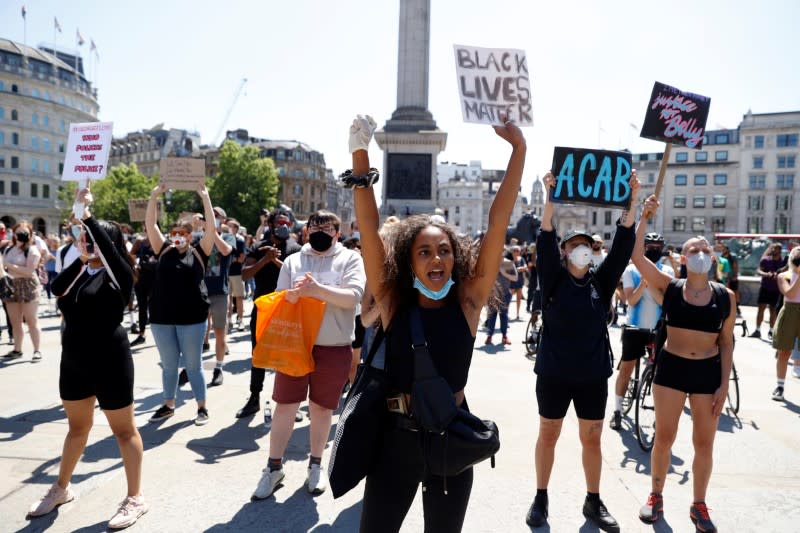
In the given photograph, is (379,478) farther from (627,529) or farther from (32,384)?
(32,384)

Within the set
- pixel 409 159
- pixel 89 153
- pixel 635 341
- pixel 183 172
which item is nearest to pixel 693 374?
pixel 635 341

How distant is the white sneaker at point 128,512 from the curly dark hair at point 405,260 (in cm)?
256

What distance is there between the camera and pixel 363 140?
99.6 inches

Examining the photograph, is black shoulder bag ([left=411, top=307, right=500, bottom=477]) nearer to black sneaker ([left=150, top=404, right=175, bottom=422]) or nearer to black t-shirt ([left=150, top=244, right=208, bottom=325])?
black t-shirt ([left=150, top=244, right=208, bottom=325])

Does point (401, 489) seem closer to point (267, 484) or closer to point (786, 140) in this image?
point (267, 484)

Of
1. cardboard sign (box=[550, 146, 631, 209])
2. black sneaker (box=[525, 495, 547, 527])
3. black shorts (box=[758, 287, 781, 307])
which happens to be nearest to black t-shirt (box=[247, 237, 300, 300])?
cardboard sign (box=[550, 146, 631, 209])

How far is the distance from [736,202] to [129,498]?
100 metres

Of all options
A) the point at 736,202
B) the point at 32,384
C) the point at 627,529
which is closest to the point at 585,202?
the point at 627,529

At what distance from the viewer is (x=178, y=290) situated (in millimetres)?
5551

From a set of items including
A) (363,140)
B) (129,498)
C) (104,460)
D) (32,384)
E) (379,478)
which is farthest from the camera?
(32,384)

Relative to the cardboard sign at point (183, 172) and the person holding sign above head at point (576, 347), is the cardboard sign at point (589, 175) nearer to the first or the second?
the person holding sign above head at point (576, 347)

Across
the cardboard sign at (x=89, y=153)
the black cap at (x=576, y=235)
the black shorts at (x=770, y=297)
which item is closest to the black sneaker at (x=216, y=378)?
the cardboard sign at (x=89, y=153)

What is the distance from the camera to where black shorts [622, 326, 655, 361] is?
20.0 feet

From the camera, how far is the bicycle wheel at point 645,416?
5.33 m
